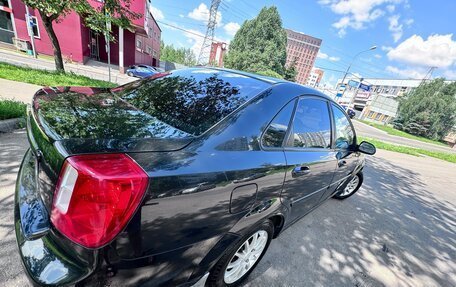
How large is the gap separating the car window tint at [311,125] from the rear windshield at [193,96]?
48 centimetres

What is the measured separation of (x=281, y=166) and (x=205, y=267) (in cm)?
95

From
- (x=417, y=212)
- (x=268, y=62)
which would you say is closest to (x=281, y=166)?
(x=417, y=212)

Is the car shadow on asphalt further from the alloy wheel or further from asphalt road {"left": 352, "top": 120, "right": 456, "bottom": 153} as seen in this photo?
asphalt road {"left": 352, "top": 120, "right": 456, "bottom": 153}

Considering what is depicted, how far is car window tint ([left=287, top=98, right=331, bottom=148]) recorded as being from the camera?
2133 millimetres

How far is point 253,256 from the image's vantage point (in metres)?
2.08

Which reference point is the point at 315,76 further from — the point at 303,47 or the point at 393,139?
the point at 393,139

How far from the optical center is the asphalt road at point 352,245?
Result: 224 centimetres

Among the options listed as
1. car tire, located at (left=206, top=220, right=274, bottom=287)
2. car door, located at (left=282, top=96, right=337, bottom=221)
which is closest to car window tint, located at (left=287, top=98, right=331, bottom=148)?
car door, located at (left=282, top=96, right=337, bottom=221)

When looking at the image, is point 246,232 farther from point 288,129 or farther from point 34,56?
point 34,56

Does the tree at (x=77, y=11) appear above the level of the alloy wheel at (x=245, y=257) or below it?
above

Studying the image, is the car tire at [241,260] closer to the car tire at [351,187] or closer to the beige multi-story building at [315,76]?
the car tire at [351,187]

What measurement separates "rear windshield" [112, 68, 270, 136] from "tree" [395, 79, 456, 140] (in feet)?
157

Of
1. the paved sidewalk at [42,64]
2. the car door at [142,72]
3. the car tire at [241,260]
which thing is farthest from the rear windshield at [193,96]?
the car door at [142,72]

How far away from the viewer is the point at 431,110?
3678cm
